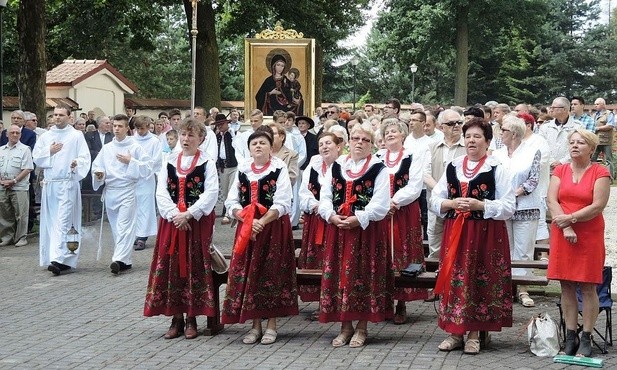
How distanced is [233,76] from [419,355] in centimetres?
5588

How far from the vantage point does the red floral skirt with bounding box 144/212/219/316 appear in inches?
358

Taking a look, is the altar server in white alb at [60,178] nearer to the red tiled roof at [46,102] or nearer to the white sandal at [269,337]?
the white sandal at [269,337]

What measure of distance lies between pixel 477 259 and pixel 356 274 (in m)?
1.01

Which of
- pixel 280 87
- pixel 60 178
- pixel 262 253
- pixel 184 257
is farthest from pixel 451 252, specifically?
pixel 280 87

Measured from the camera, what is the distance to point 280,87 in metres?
31.6

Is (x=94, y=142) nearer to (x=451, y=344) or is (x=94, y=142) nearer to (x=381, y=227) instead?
(x=381, y=227)

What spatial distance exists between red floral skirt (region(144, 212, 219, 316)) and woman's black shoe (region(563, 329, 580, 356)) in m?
2.98

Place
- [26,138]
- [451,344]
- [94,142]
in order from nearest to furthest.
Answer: [451,344] → [26,138] → [94,142]

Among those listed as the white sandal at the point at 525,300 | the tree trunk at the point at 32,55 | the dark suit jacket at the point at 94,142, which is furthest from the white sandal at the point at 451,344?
the tree trunk at the point at 32,55

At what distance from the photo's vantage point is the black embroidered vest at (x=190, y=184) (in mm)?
9273

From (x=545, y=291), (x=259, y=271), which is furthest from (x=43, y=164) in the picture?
(x=545, y=291)

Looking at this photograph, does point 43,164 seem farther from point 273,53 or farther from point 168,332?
point 273,53

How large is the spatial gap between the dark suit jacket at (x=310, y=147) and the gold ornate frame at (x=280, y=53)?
13.3 meters

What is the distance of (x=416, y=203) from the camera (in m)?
10.2
